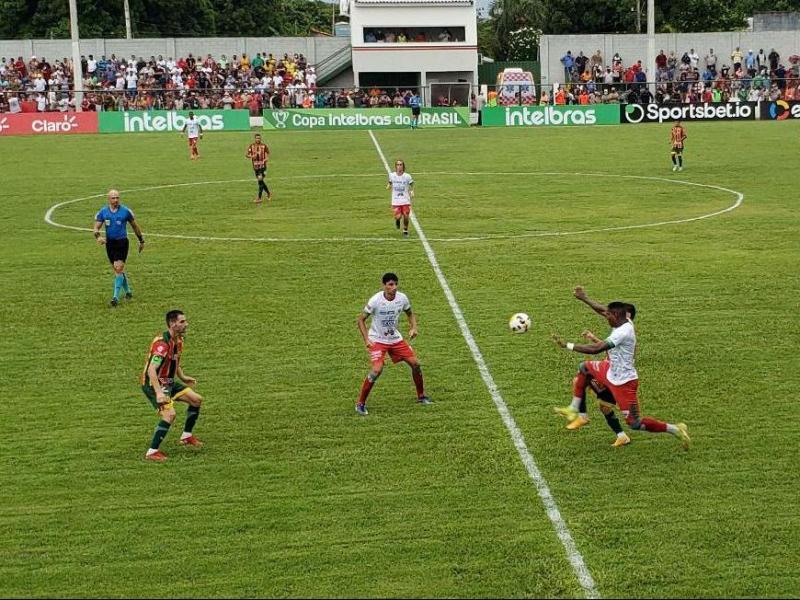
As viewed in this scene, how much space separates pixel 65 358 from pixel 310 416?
5585 mm

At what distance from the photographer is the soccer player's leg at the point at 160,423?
46.5 ft

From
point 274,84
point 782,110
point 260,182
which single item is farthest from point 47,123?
point 782,110

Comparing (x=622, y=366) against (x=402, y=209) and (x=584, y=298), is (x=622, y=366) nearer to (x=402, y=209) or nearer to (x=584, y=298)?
(x=584, y=298)

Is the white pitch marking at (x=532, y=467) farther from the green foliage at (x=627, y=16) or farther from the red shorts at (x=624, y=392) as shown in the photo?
the green foliage at (x=627, y=16)

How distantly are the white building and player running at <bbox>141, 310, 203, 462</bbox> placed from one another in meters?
69.1

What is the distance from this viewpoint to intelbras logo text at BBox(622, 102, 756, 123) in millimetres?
65938

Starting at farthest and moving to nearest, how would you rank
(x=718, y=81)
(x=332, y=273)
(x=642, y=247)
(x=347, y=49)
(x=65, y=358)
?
(x=347, y=49)
(x=718, y=81)
(x=642, y=247)
(x=332, y=273)
(x=65, y=358)

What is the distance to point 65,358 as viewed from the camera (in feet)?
64.2

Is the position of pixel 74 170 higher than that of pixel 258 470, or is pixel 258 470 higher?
pixel 74 170

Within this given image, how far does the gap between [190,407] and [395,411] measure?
311 cm

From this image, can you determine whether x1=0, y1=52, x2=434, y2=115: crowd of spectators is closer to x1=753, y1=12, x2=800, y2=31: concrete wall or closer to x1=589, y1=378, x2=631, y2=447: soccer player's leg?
x1=753, y1=12, x2=800, y2=31: concrete wall

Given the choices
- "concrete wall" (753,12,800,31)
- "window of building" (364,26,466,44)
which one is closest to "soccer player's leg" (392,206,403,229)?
"window of building" (364,26,466,44)

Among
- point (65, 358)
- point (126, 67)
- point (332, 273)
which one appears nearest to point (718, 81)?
point (126, 67)

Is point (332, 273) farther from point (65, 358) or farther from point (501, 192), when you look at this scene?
point (501, 192)
